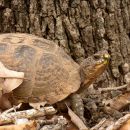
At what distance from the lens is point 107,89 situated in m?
3.86

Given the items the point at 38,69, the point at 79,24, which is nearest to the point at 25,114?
the point at 38,69

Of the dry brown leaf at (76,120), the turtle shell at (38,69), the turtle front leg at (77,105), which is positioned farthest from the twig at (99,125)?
the turtle shell at (38,69)

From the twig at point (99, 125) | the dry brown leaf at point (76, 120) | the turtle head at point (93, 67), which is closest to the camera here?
the twig at point (99, 125)

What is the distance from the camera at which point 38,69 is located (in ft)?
10.9

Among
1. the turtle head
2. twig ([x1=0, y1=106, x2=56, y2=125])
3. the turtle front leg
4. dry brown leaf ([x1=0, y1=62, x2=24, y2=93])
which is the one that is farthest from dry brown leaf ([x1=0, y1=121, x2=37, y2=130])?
the turtle head

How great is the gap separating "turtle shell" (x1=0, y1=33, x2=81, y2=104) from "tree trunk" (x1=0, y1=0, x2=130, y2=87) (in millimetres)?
609

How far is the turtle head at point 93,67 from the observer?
340 cm

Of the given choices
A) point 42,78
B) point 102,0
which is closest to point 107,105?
point 42,78

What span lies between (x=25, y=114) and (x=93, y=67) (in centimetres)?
78

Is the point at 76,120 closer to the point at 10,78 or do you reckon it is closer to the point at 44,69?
the point at 44,69

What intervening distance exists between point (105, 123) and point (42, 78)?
60 cm

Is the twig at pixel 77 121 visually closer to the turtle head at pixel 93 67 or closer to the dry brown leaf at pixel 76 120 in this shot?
the dry brown leaf at pixel 76 120

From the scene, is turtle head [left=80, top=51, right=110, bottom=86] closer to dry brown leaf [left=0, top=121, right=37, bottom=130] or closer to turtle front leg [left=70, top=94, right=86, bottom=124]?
turtle front leg [left=70, top=94, right=86, bottom=124]

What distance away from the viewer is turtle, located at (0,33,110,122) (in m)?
3.28
